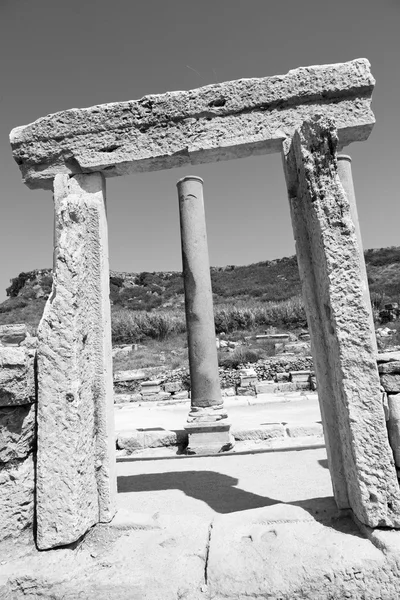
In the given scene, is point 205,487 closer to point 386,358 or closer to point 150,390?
point 386,358

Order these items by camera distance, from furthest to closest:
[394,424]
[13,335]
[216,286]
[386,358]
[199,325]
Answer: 1. [216,286]
2. [199,325]
3. [13,335]
4. [386,358]
5. [394,424]

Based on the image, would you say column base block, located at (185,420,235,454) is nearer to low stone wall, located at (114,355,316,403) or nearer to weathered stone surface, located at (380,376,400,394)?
weathered stone surface, located at (380,376,400,394)

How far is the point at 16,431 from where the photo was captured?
277 cm

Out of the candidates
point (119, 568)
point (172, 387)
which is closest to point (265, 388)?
point (172, 387)

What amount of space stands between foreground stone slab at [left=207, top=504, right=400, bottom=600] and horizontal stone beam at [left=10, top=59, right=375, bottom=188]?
3216 millimetres

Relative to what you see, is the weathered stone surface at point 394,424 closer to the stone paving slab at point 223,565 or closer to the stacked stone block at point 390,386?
the stacked stone block at point 390,386

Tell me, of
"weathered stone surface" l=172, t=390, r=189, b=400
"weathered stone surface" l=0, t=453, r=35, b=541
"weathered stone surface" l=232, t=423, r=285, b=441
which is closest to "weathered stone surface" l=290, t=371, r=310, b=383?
"weathered stone surface" l=172, t=390, r=189, b=400

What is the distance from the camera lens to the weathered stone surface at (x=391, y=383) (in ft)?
9.02

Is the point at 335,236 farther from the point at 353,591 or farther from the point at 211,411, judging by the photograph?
the point at 211,411

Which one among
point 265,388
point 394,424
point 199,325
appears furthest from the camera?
point 265,388

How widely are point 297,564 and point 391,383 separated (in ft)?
4.38

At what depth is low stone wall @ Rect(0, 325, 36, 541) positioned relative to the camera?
8.91ft

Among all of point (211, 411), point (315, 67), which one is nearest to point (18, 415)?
point (315, 67)

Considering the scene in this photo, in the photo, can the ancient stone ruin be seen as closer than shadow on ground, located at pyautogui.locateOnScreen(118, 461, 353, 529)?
Yes
